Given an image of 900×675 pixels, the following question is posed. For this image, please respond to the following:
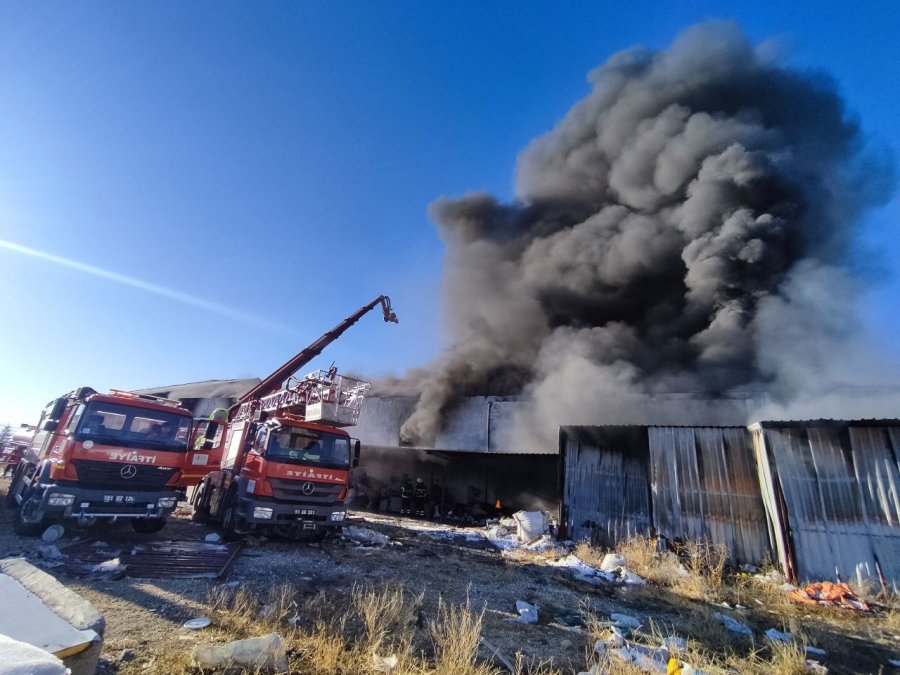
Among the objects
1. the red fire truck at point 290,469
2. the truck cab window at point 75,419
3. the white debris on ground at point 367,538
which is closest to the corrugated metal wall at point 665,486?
the white debris on ground at point 367,538

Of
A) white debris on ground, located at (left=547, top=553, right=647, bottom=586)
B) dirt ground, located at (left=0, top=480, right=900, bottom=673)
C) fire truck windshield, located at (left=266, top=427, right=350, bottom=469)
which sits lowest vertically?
white debris on ground, located at (left=547, top=553, right=647, bottom=586)

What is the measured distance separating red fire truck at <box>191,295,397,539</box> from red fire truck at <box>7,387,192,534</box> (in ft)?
3.87

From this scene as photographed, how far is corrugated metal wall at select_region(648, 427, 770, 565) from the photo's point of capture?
30.5 ft

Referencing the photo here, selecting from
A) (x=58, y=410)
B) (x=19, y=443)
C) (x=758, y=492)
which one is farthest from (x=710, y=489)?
(x=19, y=443)

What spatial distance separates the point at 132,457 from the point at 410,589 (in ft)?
17.3

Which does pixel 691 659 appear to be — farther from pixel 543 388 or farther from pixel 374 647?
pixel 543 388

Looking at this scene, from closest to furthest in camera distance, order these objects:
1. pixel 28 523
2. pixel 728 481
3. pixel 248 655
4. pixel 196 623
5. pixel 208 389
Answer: pixel 248 655
pixel 196 623
pixel 28 523
pixel 728 481
pixel 208 389

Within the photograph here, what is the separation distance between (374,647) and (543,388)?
44.8ft

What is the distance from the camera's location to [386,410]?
854 inches

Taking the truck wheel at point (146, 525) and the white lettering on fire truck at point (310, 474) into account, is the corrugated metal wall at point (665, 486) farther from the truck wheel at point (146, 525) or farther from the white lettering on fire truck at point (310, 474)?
the truck wheel at point (146, 525)

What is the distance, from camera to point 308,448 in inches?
346

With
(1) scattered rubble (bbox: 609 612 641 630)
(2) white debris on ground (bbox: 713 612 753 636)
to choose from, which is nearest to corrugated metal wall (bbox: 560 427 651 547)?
(2) white debris on ground (bbox: 713 612 753 636)

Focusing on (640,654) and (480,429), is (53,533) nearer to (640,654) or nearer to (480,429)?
(640,654)

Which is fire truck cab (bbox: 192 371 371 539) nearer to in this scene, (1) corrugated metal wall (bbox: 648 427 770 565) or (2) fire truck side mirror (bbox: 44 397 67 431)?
(2) fire truck side mirror (bbox: 44 397 67 431)
